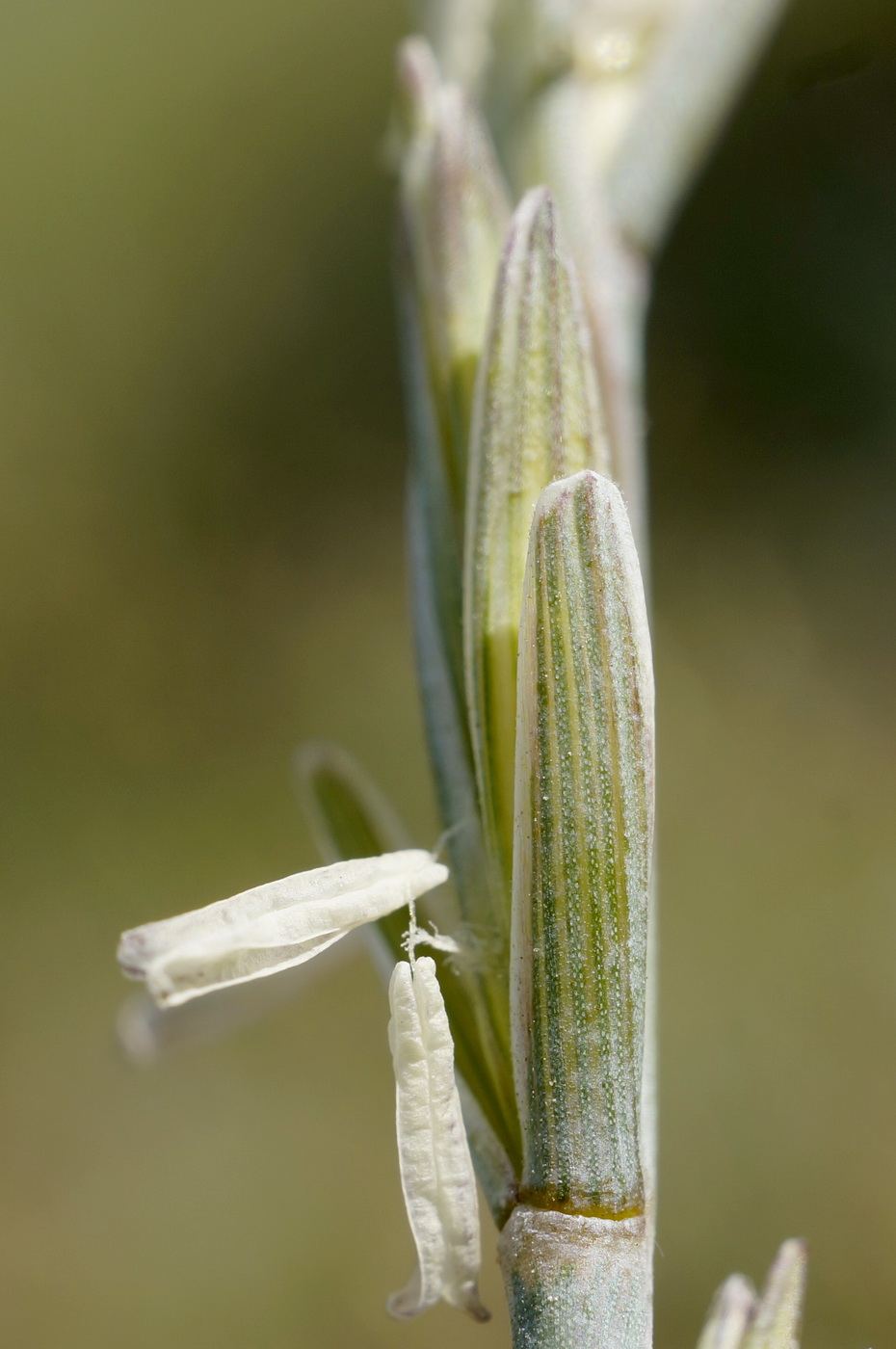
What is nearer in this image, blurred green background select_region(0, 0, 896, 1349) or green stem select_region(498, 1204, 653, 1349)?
green stem select_region(498, 1204, 653, 1349)

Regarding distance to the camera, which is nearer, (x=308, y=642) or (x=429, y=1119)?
(x=429, y=1119)

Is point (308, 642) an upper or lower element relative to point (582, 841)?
upper

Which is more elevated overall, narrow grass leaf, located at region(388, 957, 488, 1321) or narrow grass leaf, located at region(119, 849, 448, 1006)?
narrow grass leaf, located at region(119, 849, 448, 1006)

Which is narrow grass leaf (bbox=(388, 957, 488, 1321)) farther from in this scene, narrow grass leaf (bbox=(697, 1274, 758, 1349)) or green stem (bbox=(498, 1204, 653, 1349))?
narrow grass leaf (bbox=(697, 1274, 758, 1349))

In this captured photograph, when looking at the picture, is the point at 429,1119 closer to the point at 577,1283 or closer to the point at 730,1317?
the point at 577,1283

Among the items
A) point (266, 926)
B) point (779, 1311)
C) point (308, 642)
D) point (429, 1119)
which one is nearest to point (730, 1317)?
point (779, 1311)

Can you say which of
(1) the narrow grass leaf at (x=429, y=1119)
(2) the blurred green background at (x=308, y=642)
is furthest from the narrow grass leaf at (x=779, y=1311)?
(2) the blurred green background at (x=308, y=642)

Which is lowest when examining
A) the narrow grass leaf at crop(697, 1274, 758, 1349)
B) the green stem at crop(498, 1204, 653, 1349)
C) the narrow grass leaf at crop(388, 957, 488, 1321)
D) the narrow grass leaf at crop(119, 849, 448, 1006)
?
the narrow grass leaf at crop(697, 1274, 758, 1349)

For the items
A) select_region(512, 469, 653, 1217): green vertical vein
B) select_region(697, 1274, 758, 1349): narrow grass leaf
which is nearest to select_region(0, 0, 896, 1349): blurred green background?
A: select_region(697, 1274, 758, 1349): narrow grass leaf

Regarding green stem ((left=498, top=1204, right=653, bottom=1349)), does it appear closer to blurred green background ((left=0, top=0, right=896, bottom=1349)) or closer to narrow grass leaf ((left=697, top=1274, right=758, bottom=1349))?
narrow grass leaf ((left=697, top=1274, right=758, bottom=1349))
